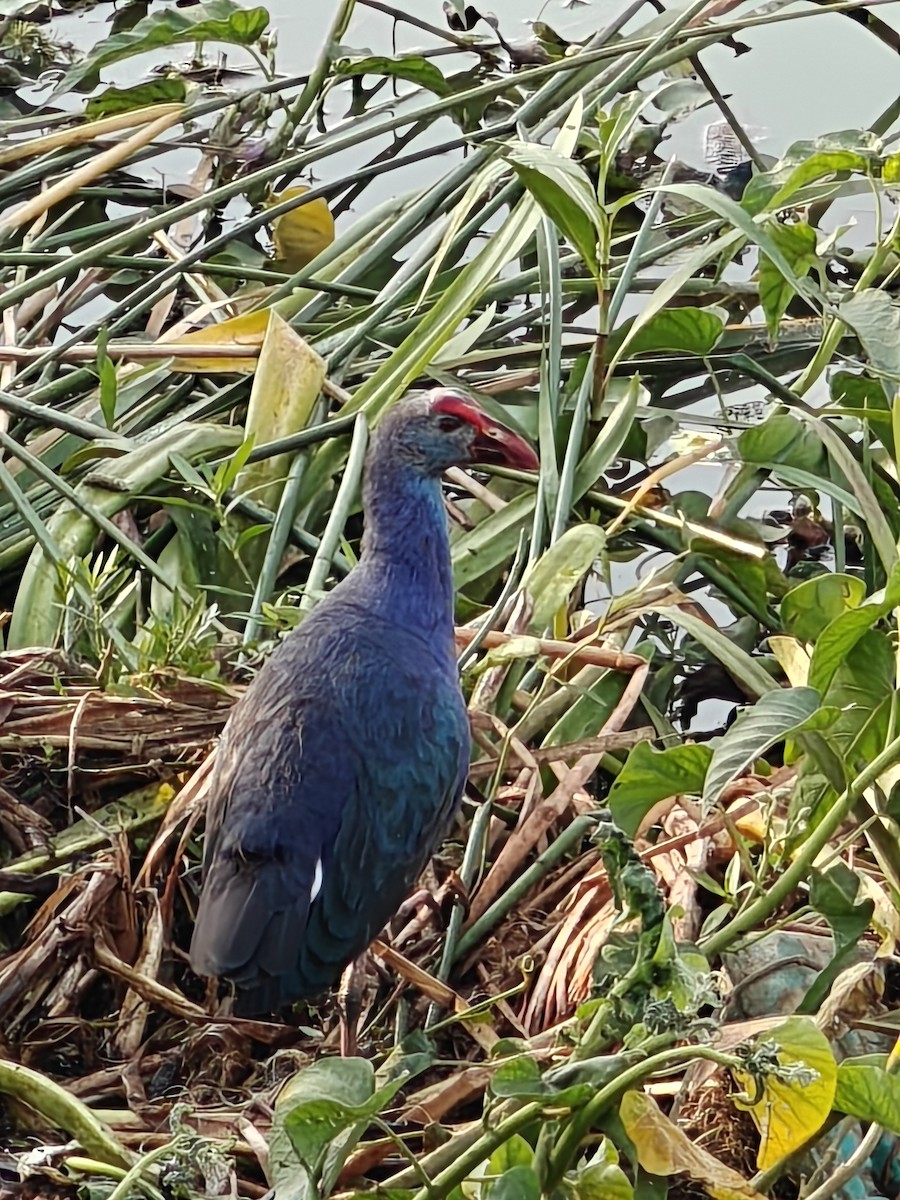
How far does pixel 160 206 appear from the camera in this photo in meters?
2.73

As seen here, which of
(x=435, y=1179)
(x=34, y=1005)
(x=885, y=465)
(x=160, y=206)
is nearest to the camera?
(x=435, y=1179)

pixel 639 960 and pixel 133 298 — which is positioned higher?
pixel 133 298

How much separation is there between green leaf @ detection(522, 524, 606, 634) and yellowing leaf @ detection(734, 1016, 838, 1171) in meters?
0.73

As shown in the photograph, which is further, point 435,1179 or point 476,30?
point 476,30

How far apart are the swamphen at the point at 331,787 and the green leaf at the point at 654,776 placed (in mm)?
253

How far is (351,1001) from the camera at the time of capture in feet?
5.56

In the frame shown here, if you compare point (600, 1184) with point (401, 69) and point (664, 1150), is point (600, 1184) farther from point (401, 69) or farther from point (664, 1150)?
point (401, 69)

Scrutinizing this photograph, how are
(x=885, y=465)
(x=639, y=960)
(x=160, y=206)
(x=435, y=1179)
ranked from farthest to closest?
(x=160, y=206)
(x=885, y=465)
(x=435, y=1179)
(x=639, y=960)

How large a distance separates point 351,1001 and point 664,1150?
0.46m

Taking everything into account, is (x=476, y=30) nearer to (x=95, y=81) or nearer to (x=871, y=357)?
(x=95, y=81)

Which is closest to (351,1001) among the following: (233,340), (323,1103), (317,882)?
(317,882)

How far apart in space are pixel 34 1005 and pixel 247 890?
0.28m

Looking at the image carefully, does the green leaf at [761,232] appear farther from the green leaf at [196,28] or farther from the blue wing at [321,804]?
the green leaf at [196,28]

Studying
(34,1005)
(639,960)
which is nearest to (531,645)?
(34,1005)
